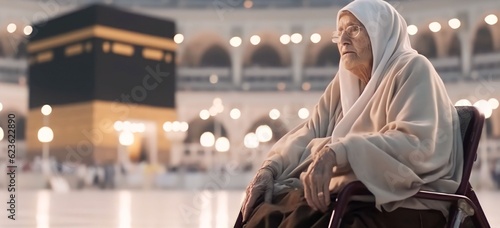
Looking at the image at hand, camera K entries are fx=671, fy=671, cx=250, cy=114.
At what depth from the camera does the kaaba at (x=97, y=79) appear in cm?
2188

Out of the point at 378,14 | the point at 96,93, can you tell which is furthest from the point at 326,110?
the point at 96,93

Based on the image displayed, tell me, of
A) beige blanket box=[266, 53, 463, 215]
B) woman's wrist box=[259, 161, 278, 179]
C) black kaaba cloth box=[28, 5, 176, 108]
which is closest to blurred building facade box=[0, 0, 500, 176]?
black kaaba cloth box=[28, 5, 176, 108]

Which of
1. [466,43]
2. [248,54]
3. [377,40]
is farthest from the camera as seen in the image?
[248,54]

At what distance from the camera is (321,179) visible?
201 cm

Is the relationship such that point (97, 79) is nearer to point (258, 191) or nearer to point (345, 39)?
point (258, 191)

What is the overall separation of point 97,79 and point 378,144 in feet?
66.2

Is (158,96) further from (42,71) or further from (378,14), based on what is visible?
(378,14)

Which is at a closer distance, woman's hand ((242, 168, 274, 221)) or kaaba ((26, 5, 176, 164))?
woman's hand ((242, 168, 274, 221))

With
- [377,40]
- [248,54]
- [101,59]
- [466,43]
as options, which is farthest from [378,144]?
[248,54]

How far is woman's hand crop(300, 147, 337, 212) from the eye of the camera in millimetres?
2006

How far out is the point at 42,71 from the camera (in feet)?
74.6

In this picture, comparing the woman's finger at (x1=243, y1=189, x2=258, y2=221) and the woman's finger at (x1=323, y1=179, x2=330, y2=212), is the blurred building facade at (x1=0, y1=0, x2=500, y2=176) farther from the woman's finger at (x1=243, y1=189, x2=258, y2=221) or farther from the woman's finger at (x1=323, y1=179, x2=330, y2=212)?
the woman's finger at (x1=323, y1=179, x2=330, y2=212)

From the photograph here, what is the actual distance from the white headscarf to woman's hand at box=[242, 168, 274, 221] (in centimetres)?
30

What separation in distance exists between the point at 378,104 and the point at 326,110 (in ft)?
1.20
